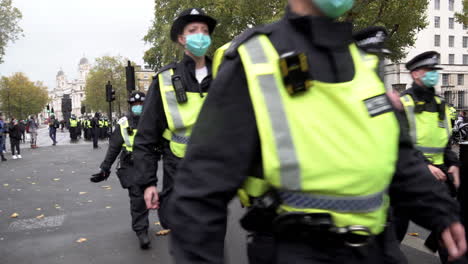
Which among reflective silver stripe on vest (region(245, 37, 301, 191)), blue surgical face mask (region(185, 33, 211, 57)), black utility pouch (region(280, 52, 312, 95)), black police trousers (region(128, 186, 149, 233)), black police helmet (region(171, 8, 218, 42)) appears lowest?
black police trousers (region(128, 186, 149, 233))

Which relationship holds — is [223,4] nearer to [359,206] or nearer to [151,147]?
[151,147]

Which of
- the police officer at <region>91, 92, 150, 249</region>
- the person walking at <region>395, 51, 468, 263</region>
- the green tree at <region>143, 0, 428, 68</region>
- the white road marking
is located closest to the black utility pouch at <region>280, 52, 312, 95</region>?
the person walking at <region>395, 51, 468, 263</region>

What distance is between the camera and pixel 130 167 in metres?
5.37

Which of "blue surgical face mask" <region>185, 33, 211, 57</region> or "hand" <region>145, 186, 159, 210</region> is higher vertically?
"blue surgical face mask" <region>185, 33, 211, 57</region>

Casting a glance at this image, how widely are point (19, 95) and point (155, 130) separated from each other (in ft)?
248

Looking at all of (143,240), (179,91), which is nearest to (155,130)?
(179,91)

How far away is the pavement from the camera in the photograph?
4684 millimetres

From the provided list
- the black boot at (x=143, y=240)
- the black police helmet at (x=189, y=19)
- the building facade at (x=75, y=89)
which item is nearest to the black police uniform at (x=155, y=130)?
the black police helmet at (x=189, y=19)

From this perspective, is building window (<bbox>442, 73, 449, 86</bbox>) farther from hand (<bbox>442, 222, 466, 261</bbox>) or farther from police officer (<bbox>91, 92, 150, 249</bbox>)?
hand (<bbox>442, 222, 466, 261</bbox>)

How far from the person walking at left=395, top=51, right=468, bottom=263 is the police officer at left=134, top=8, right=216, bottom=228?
2.05 meters

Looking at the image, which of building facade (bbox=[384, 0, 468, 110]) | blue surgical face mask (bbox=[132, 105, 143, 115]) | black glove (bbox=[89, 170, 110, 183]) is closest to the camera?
black glove (bbox=[89, 170, 110, 183])

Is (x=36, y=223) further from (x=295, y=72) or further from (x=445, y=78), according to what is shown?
(x=445, y=78)

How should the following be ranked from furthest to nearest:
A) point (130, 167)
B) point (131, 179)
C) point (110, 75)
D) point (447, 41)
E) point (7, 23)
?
point (110, 75) → point (447, 41) → point (7, 23) → point (130, 167) → point (131, 179)

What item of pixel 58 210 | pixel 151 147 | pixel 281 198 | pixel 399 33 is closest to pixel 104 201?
pixel 58 210
